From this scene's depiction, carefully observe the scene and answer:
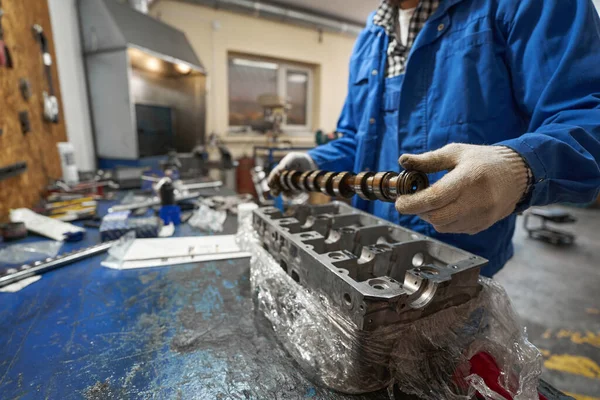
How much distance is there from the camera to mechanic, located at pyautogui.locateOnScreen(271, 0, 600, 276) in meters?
0.60

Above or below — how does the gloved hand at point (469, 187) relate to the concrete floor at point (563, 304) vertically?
above

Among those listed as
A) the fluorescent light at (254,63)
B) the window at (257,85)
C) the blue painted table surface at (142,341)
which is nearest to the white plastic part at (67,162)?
the blue painted table surface at (142,341)

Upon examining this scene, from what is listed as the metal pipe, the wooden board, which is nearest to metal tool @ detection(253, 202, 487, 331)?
the wooden board

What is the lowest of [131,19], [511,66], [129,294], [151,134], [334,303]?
[129,294]

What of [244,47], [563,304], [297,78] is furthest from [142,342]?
[297,78]

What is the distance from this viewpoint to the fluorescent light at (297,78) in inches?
216

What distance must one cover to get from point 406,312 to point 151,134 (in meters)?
3.29

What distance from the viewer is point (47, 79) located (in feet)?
7.06

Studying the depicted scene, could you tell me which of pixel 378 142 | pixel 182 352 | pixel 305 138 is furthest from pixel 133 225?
pixel 305 138

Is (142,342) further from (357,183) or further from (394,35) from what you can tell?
(394,35)

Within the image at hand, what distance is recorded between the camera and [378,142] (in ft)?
4.02

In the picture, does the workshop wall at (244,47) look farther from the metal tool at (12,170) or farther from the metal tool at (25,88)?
the metal tool at (12,170)

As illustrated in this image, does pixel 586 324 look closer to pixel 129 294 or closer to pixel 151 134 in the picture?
pixel 129 294

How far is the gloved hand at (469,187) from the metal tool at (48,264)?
118cm
